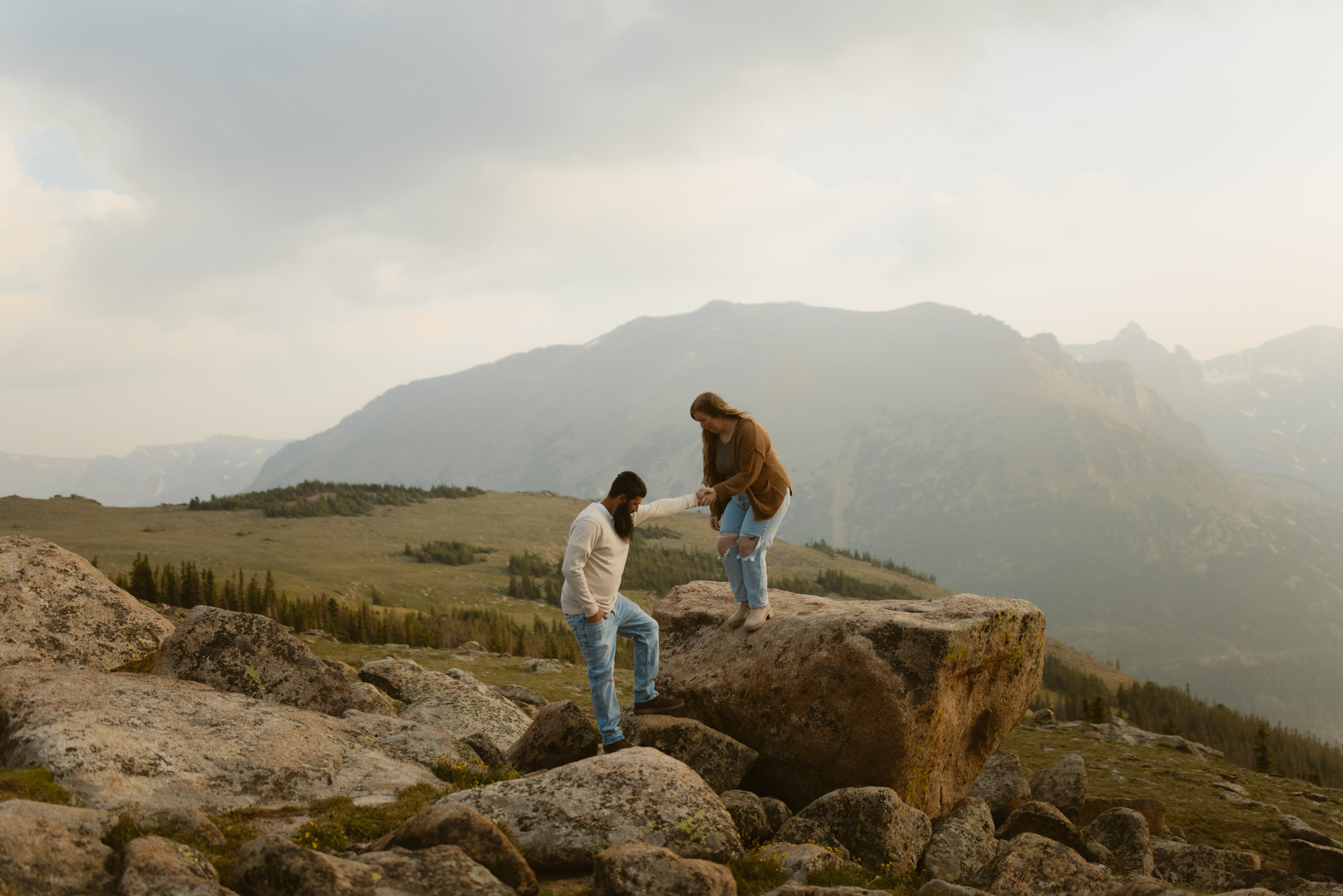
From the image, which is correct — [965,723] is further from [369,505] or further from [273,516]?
[369,505]

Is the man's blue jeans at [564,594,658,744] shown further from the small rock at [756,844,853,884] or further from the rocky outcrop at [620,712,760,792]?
the small rock at [756,844,853,884]

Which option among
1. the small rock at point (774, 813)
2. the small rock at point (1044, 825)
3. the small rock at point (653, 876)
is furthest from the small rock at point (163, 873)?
the small rock at point (1044, 825)

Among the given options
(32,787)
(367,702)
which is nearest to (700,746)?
(367,702)

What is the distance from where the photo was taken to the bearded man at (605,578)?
1168 cm

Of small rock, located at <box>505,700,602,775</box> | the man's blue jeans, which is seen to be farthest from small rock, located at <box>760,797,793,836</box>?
small rock, located at <box>505,700,602,775</box>

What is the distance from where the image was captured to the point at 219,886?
6.79 m

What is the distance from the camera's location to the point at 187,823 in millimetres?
8398

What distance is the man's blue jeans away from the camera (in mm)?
12125

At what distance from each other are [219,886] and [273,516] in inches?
6916

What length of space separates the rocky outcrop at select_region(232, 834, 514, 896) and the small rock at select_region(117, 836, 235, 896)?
266 mm

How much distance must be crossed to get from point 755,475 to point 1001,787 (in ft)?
35.3

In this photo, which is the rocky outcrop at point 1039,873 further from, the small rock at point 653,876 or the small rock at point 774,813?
the small rock at point 653,876

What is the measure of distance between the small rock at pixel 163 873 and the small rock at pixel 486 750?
6678 mm

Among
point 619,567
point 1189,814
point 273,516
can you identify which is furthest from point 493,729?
point 273,516
